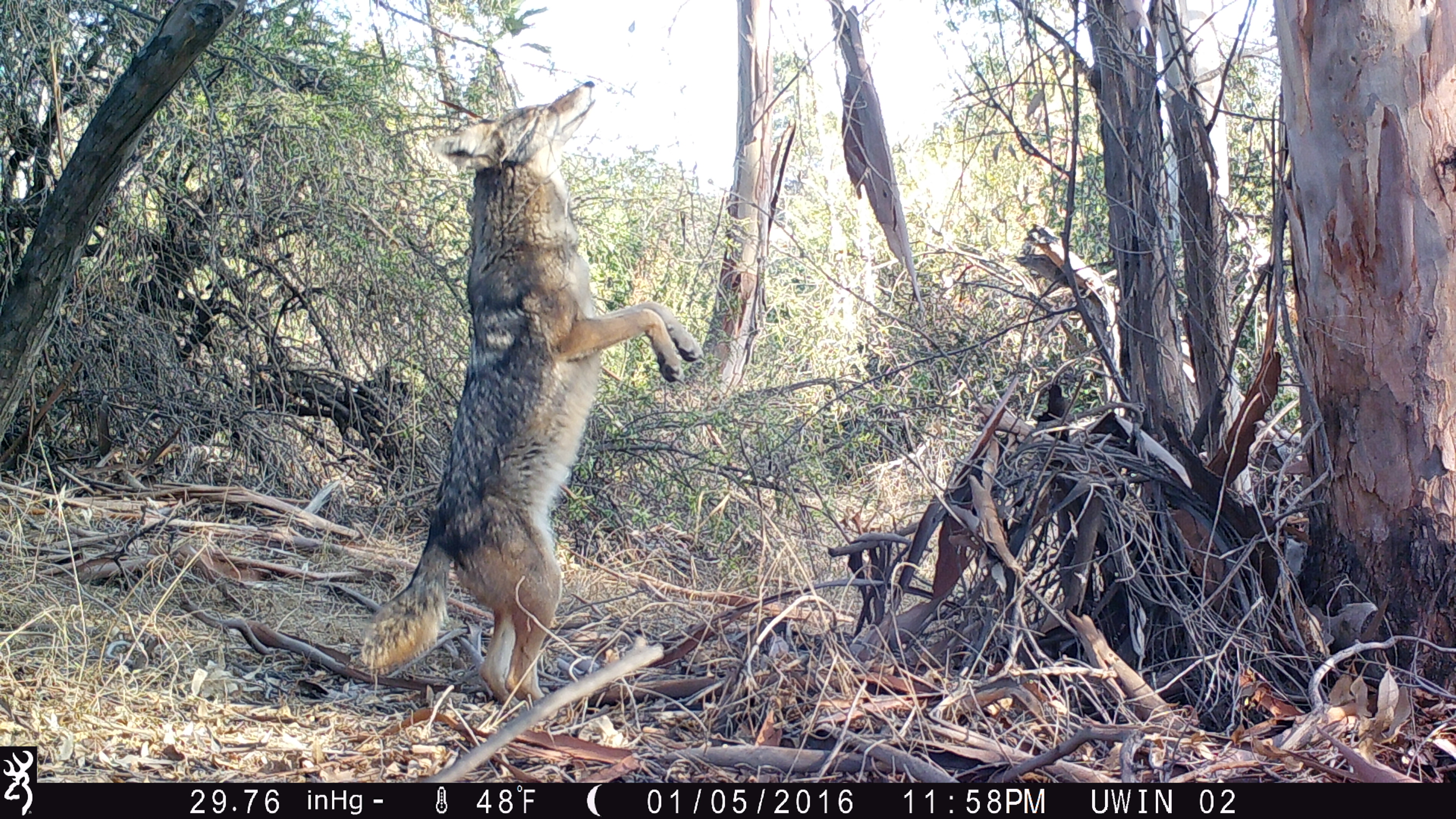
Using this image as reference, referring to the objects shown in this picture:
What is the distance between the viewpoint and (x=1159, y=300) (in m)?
5.07

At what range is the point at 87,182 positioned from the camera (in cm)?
457

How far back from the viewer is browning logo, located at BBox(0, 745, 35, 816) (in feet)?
11.7

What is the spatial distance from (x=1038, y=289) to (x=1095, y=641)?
3.02 metres

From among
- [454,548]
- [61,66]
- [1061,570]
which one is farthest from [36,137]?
[1061,570]

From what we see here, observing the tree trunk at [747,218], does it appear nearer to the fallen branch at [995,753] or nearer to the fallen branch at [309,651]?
the fallen branch at [309,651]

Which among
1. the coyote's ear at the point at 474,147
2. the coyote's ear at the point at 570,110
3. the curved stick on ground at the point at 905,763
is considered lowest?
the curved stick on ground at the point at 905,763

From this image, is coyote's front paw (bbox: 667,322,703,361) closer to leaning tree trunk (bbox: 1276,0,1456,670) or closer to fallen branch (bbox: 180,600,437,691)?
fallen branch (bbox: 180,600,437,691)

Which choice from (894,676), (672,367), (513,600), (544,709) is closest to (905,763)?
(894,676)

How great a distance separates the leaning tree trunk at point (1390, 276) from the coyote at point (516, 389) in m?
3.18

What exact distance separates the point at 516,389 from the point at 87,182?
203cm

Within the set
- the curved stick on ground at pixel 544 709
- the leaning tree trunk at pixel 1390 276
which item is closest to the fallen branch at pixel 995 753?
the curved stick on ground at pixel 544 709

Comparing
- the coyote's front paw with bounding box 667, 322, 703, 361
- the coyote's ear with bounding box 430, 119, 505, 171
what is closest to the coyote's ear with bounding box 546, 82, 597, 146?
the coyote's ear with bounding box 430, 119, 505, 171

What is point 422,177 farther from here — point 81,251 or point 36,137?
point 81,251

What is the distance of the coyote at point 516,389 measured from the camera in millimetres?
4863
